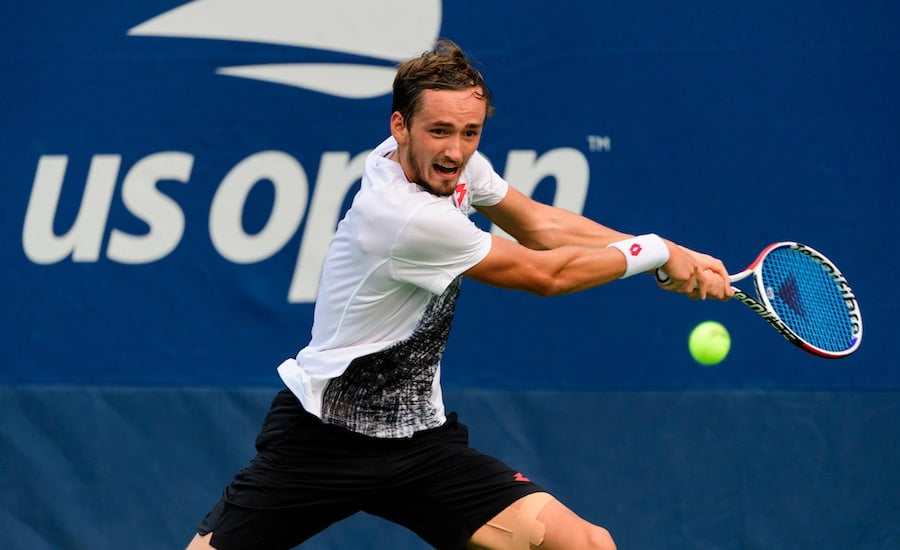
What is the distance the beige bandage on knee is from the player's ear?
104 centimetres

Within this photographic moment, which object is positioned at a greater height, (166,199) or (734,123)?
(734,123)

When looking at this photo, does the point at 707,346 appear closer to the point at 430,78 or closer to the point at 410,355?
the point at 410,355

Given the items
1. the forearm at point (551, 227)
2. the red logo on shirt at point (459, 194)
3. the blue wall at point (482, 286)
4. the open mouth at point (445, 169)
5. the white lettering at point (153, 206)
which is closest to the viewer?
the open mouth at point (445, 169)

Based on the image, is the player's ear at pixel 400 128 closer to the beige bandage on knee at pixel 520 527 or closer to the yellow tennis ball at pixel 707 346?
the beige bandage on knee at pixel 520 527

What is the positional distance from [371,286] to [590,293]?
1.71m

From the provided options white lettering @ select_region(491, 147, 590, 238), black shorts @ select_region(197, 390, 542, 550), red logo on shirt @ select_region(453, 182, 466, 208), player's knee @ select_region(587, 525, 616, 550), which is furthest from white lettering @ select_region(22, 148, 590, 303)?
player's knee @ select_region(587, 525, 616, 550)

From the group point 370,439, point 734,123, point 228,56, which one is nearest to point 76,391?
point 228,56

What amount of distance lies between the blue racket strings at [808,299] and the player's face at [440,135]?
1.11 meters

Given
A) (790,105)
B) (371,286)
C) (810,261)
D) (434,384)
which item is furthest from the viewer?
(790,105)

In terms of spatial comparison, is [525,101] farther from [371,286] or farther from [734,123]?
[371,286]

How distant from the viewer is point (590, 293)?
16.7 feet

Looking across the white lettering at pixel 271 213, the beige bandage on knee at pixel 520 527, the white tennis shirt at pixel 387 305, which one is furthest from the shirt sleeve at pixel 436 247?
the white lettering at pixel 271 213

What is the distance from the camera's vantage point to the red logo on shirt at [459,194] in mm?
3783

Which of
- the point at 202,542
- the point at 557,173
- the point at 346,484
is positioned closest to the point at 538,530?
the point at 346,484
